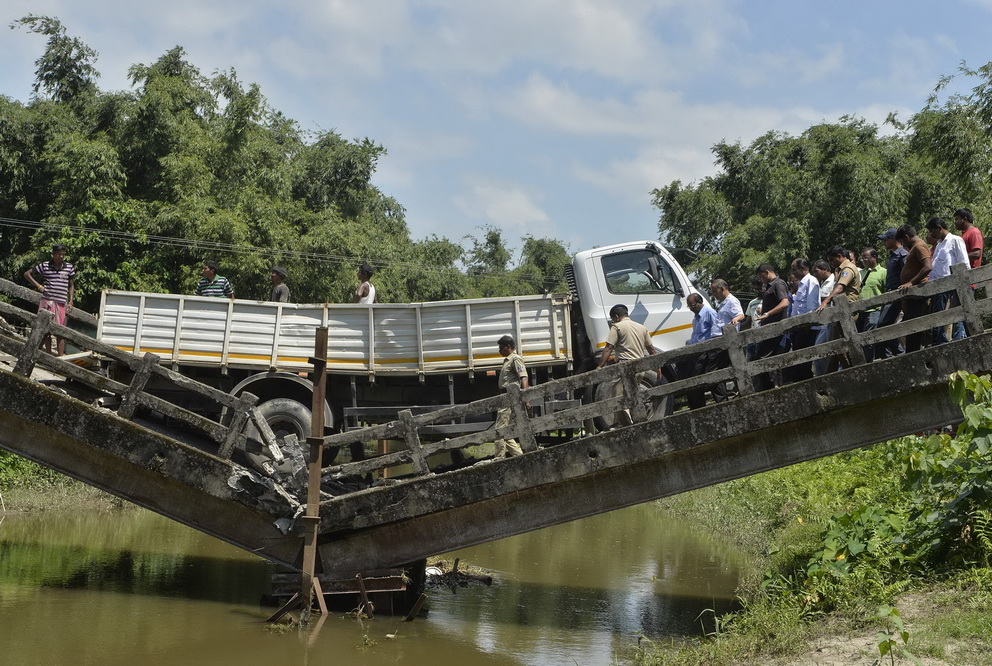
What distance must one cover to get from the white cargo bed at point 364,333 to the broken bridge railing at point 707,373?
2.47 meters

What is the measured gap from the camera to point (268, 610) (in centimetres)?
1012

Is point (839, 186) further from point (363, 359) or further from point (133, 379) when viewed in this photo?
point (133, 379)

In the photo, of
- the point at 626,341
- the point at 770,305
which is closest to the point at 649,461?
the point at 626,341

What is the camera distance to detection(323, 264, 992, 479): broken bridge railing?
8.51 m

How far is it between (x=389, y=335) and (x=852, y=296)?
18.3ft

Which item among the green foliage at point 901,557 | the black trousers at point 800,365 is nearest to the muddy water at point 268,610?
the green foliage at point 901,557

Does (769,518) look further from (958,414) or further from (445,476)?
(445,476)

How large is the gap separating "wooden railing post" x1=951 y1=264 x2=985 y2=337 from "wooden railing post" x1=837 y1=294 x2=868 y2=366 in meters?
0.92

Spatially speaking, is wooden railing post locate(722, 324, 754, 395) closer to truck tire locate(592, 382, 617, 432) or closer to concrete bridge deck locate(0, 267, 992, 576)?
concrete bridge deck locate(0, 267, 992, 576)

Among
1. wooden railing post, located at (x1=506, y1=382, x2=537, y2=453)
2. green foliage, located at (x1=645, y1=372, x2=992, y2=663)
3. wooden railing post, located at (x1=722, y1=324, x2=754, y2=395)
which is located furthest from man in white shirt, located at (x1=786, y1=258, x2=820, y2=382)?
wooden railing post, located at (x1=506, y1=382, x2=537, y2=453)

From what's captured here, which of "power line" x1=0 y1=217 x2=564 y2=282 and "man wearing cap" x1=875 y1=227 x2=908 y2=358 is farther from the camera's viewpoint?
"power line" x1=0 y1=217 x2=564 y2=282

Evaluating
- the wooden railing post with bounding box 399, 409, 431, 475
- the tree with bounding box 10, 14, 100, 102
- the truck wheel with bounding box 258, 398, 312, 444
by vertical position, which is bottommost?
the wooden railing post with bounding box 399, 409, 431, 475

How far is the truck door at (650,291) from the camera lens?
1225cm

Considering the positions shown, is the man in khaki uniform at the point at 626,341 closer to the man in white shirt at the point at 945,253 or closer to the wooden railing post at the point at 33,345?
the man in white shirt at the point at 945,253
